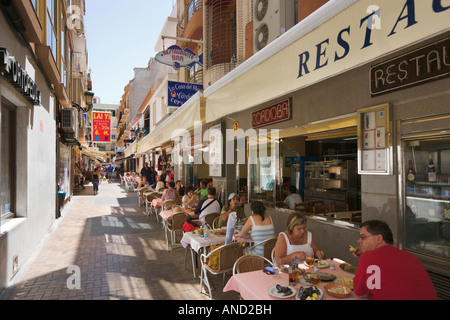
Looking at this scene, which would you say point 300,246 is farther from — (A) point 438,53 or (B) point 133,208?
(B) point 133,208

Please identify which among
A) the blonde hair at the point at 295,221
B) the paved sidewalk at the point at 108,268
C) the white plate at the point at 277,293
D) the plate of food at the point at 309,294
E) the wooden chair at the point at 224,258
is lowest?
the paved sidewalk at the point at 108,268

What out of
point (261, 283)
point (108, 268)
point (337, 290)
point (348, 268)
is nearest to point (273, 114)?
point (348, 268)

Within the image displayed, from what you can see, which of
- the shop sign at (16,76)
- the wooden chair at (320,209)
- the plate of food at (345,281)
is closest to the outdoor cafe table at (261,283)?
the plate of food at (345,281)

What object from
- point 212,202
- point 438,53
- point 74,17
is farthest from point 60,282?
point 74,17

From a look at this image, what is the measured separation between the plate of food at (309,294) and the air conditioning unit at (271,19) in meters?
6.71

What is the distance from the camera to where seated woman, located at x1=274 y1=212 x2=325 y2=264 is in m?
3.82

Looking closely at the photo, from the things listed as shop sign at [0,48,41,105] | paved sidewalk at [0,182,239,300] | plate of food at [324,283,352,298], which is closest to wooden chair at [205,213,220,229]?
paved sidewalk at [0,182,239,300]

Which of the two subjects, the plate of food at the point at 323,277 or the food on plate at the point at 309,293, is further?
the plate of food at the point at 323,277

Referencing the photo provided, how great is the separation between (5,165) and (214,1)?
1053 cm

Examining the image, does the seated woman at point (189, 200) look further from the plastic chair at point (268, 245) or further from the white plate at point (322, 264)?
the white plate at point (322, 264)

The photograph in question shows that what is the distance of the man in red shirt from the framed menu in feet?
6.15

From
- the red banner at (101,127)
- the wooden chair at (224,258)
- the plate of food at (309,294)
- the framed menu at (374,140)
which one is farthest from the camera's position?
the red banner at (101,127)

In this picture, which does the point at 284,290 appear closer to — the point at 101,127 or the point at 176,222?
the point at 176,222

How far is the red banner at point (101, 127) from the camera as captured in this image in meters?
33.5
